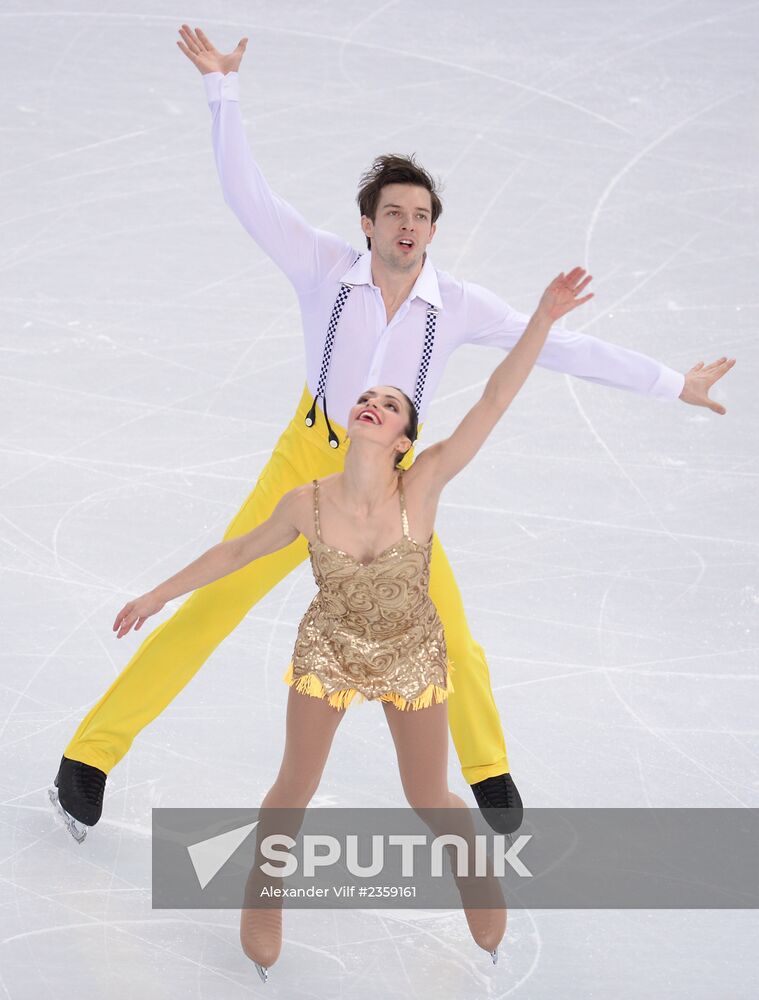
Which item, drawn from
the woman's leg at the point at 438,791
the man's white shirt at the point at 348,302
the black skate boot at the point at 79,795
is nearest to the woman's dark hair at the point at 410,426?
the man's white shirt at the point at 348,302

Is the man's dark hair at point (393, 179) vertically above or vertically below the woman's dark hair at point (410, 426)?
above

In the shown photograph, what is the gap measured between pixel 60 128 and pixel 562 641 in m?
4.50

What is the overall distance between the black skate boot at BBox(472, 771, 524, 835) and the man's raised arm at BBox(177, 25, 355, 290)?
1.52 metres

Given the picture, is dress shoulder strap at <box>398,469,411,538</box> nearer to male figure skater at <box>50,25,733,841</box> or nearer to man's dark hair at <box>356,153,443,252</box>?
male figure skater at <box>50,25,733,841</box>

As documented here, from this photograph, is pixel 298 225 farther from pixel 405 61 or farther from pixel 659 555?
pixel 405 61

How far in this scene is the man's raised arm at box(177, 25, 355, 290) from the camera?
4.22 meters

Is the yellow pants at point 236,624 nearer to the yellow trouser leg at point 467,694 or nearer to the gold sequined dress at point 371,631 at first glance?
the yellow trouser leg at point 467,694

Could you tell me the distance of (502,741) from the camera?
4.61 metres

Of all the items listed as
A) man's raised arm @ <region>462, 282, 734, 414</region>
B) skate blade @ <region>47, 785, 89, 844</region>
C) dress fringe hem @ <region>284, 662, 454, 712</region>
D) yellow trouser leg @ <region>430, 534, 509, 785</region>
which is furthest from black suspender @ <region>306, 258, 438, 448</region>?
skate blade @ <region>47, 785, 89, 844</region>

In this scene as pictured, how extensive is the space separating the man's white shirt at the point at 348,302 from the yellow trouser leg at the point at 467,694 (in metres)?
0.51

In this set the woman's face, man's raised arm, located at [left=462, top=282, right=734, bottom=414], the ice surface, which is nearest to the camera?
the woman's face

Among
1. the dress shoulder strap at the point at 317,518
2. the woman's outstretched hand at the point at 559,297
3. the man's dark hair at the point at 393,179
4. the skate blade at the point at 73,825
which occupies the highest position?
the man's dark hair at the point at 393,179

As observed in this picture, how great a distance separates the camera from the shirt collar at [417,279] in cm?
430

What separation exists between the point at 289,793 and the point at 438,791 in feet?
1.21
